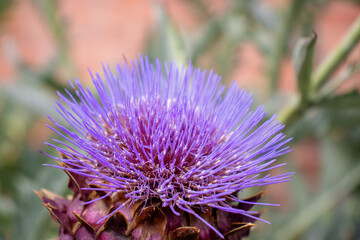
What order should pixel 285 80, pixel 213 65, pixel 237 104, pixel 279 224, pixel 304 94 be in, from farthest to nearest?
pixel 285 80, pixel 213 65, pixel 279 224, pixel 304 94, pixel 237 104

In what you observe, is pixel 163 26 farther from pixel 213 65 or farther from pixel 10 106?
pixel 10 106

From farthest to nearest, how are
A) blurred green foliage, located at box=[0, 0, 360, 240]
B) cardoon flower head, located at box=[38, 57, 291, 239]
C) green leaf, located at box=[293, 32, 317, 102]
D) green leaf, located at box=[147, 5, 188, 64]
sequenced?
green leaf, located at box=[147, 5, 188, 64] < blurred green foliage, located at box=[0, 0, 360, 240] < green leaf, located at box=[293, 32, 317, 102] < cardoon flower head, located at box=[38, 57, 291, 239]

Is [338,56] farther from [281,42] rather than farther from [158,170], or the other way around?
[158,170]

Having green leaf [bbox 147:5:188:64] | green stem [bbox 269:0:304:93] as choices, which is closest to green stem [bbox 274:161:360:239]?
green stem [bbox 269:0:304:93]

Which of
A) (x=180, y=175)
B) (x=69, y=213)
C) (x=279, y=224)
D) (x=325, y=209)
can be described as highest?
(x=325, y=209)

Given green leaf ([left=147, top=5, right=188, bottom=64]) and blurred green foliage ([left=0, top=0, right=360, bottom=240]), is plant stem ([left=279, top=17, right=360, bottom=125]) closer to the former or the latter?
blurred green foliage ([left=0, top=0, right=360, bottom=240])

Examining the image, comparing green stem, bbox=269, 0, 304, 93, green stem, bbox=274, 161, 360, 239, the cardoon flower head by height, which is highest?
green stem, bbox=269, 0, 304, 93

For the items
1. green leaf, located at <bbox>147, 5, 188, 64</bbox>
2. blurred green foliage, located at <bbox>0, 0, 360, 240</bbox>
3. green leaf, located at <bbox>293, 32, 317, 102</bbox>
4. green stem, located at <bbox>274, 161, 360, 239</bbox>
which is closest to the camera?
green leaf, located at <bbox>293, 32, 317, 102</bbox>

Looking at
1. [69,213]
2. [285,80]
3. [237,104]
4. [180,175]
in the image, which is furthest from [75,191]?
[285,80]
